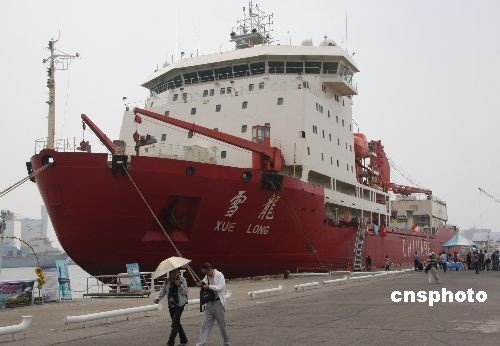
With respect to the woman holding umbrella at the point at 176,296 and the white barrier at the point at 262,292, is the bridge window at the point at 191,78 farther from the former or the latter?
the woman holding umbrella at the point at 176,296

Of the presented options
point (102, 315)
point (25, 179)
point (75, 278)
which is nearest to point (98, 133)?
point (25, 179)

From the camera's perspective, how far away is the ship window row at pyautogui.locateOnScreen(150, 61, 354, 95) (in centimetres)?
2691

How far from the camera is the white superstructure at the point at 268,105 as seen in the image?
24.8 metres

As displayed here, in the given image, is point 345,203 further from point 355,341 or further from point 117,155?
point 355,341

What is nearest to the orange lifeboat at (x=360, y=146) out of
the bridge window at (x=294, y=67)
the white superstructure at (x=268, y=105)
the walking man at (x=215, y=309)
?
the white superstructure at (x=268, y=105)

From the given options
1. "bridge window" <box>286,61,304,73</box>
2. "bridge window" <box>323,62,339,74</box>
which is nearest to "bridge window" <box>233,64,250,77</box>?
"bridge window" <box>286,61,304,73</box>

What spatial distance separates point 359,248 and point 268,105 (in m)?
9.68

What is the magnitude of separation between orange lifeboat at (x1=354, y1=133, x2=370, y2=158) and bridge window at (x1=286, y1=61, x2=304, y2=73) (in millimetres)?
8492

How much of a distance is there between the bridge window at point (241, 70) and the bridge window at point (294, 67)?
1.87 m

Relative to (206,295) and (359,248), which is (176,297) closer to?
(206,295)

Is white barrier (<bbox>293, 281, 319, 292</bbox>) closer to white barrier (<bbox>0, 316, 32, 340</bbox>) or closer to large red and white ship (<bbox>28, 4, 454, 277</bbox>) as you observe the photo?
large red and white ship (<bbox>28, 4, 454, 277</bbox>)

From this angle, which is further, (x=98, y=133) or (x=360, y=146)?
(x=360, y=146)

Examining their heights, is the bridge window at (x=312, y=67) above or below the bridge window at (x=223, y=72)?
above

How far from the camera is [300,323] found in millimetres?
9828
